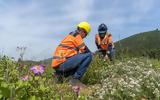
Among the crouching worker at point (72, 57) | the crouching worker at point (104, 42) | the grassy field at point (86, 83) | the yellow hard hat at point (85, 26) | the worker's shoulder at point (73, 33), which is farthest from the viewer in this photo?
the crouching worker at point (104, 42)

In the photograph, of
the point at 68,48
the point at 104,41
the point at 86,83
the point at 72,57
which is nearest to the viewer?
the point at 72,57

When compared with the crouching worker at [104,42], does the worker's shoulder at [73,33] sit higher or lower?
lower

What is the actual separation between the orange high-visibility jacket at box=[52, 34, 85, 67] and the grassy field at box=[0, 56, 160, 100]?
0.86 m

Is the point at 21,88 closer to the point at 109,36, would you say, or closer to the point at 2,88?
the point at 2,88

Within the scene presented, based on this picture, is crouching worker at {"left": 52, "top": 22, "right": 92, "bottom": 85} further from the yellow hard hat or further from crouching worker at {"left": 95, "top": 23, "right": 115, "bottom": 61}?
crouching worker at {"left": 95, "top": 23, "right": 115, "bottom": 61}

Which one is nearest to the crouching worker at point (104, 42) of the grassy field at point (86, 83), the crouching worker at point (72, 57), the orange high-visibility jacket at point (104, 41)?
the orange high-visibility jacket at point (104, 41)

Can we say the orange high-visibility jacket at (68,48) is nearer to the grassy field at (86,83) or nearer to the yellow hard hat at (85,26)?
the yellow hard hat at (85,26)

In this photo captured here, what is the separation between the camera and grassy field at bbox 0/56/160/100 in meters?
5.12

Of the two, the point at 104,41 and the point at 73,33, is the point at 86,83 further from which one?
the point at 104,41

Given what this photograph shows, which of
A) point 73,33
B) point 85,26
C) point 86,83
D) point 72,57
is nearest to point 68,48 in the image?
point 72,57

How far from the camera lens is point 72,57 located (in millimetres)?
11922

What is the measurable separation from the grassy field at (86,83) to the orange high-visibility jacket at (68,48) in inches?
33.7

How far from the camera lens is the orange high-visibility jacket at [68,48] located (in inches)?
468

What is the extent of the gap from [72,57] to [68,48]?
229 mm
